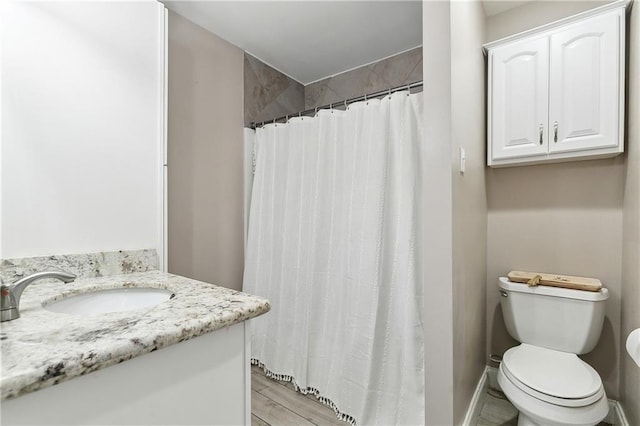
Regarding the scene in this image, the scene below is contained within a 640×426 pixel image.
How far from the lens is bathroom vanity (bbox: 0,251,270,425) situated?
46 cm

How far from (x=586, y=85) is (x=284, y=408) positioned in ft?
8.22

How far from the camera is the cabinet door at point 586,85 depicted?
1532mm

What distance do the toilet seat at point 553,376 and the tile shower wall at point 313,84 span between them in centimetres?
197

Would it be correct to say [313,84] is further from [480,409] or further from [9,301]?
[480,409]

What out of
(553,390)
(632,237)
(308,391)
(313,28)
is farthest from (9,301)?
(632,237)

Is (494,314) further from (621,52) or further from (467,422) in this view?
(621,52)

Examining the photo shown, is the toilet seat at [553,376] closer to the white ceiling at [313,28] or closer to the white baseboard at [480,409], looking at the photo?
the white baseboard at [480,409]

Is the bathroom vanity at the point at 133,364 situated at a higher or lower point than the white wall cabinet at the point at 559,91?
lower

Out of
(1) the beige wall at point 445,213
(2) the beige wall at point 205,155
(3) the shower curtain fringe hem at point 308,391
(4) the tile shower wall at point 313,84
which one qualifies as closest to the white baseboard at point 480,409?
(1) the beige wall at point 445,213

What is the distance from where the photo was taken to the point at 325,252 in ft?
6.22

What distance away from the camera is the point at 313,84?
283cm

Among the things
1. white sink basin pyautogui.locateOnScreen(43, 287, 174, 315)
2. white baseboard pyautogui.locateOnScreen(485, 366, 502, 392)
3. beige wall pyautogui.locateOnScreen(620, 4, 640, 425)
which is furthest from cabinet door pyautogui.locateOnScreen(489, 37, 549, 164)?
white sink basin pyautogui.locateOnScreen(43, 287, 174, 315)

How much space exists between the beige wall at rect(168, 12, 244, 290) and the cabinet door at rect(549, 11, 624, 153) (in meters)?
2.07

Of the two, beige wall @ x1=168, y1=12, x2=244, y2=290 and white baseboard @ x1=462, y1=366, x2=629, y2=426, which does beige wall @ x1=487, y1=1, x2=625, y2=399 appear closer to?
white baseboard @ x1=462, y1=366, x2=629, y2=426
